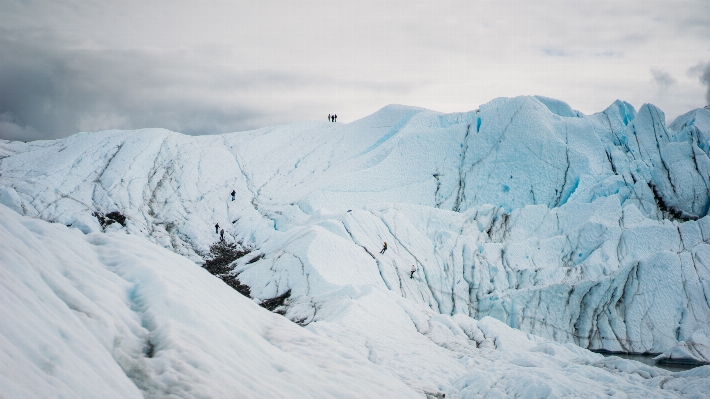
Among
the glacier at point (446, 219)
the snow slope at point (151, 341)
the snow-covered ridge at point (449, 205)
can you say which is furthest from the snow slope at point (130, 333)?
the snow-covered ridge at point (449, 205)

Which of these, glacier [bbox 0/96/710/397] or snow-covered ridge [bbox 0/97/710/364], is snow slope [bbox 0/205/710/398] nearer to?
glacier [bbox 0/96/710/397]

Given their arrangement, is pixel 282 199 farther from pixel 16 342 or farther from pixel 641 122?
pixel 16 342

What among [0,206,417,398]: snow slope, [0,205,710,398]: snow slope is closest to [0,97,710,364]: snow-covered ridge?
[0,205,710,398]: snow slope

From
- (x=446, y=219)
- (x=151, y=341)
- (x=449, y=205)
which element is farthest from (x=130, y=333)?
(x=449, y=205)

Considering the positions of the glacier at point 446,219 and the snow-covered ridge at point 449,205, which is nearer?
the glacier at point 446,219

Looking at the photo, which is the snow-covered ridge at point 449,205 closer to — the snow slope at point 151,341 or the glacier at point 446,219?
the glacier at point 446,219

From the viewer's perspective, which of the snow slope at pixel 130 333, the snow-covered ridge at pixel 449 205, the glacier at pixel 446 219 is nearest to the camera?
the snow slope at pixel 130 333
